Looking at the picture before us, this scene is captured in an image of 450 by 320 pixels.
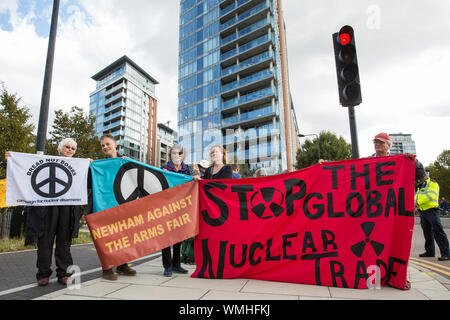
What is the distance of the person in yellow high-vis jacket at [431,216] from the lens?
5414mm

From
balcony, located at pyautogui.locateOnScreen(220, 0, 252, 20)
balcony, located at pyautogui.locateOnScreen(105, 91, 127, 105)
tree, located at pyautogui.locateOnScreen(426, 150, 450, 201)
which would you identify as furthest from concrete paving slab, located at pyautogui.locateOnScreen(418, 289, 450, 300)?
balcony, located at pyautogui.locateOnScreen(105, 91, 127, 105)

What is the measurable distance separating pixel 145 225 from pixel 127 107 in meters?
76.9

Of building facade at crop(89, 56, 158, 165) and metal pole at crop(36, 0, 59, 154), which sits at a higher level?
building facade at crop(89, 56, 158, 165)

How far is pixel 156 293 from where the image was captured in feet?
10.3

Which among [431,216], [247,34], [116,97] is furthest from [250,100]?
[116,97]

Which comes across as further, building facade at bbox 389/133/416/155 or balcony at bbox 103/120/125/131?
building facade at bbox 389/133/416/155

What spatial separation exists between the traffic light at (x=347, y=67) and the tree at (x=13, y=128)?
400 inches

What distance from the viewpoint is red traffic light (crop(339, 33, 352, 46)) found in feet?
14.1

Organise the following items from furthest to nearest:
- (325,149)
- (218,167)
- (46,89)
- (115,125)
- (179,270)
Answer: (115,125) → (325,149) → (46,89) → (218,167) → (179,270)

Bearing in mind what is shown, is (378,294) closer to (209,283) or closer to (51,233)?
(209,283)

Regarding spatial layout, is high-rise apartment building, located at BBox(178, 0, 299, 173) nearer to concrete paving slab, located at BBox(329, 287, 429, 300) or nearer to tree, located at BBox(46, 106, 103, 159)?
tree, located at BBox(46, 106, 103, 159)

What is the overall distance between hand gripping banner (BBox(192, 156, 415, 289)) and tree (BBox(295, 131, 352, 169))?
26.9 metres

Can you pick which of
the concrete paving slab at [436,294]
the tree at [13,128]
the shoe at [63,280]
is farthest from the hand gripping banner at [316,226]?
the tree at [13,128]

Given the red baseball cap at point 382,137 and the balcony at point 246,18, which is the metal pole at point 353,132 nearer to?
the red baseball cap at point 382,137
